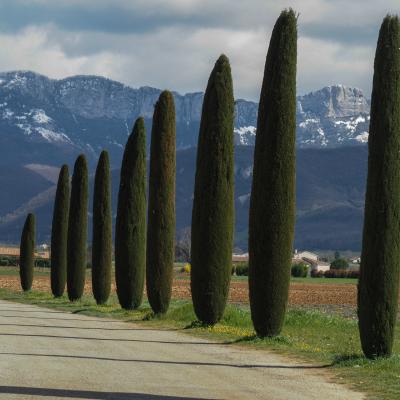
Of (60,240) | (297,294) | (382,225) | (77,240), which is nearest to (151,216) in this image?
(77,240)

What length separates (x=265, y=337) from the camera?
76.1ft

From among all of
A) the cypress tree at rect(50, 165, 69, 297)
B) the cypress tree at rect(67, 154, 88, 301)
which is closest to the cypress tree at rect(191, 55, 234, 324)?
the cypress tree at rect(67, 154, 88, 301)

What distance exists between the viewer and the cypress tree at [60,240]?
5116 centimetres

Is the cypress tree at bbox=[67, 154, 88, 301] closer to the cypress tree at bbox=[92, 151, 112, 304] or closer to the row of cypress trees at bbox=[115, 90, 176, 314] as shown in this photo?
the cypress tree at bbox=[92, 151, 112, 304]

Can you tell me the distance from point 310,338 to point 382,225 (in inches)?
381

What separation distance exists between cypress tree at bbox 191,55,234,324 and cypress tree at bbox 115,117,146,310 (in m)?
10.6

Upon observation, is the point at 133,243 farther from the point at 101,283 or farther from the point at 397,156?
the point at 397,156

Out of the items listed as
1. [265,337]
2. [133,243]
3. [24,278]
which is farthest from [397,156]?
[24,278]

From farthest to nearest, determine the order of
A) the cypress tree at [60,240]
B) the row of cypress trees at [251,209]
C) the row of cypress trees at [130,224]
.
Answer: the cypress tree at [60,240] → the row of cypress trees at [130,224] → the row of cypress trees at [251,209]

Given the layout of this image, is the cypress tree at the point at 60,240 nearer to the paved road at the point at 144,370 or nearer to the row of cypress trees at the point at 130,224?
the row of cypress trees at the point at 130,224

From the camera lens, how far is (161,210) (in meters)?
33.6

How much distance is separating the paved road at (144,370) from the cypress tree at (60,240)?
24.9 metres

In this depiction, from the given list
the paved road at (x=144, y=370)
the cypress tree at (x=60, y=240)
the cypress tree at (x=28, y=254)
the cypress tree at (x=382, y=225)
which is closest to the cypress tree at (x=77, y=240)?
the cypress tree at (x=60, y=240)

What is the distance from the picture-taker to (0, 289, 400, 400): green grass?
653 inches
